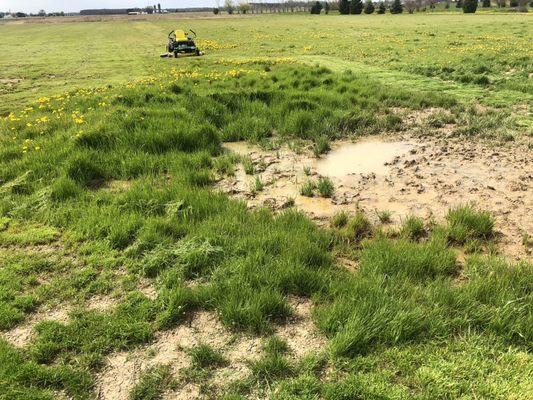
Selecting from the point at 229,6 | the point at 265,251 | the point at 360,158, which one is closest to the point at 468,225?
the point at 265,251

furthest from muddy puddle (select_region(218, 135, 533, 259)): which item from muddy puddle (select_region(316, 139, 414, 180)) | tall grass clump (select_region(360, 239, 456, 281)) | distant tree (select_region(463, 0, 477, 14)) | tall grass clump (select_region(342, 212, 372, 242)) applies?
distant tree (select_region(463, 0, 477, 14))

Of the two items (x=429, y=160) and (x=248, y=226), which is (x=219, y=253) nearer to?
(x=248, y=226)

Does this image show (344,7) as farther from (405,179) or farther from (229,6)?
(405,179)

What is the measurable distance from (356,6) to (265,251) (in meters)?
95.8

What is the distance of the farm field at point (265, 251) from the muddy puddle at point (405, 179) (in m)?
0.04

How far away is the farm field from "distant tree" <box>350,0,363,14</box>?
8821 cm

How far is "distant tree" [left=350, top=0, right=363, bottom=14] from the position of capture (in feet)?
293

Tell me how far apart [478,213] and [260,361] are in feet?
11.3

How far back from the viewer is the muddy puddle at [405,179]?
5840mm

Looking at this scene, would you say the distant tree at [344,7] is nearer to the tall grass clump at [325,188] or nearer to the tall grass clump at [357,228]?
the tall grass clump at [325,188]

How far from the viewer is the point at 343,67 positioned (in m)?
17.2

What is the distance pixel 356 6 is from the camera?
89.9 metres

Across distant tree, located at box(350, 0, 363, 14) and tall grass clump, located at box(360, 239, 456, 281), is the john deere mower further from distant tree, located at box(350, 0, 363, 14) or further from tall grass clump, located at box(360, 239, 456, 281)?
distant tree, located at box(350, 0, 363, 14)

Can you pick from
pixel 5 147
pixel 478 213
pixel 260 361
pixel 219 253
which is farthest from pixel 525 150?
pixel 5 147
